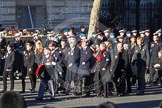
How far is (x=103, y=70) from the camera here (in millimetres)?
17906

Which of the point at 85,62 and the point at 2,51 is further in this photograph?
the point at 2,51

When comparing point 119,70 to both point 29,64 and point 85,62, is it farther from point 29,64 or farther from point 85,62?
point 29,64

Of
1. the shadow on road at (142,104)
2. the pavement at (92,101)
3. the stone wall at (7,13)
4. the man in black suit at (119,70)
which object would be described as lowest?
the shadow on road at (142,104)

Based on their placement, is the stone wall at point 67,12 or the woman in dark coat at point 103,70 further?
the stone wall at point 67,12

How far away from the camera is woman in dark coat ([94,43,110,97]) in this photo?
17.9 metres

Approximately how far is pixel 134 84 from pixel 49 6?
11.4 m

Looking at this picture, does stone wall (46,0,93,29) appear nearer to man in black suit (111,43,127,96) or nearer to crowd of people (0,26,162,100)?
crowd of people (0,26,162,100)

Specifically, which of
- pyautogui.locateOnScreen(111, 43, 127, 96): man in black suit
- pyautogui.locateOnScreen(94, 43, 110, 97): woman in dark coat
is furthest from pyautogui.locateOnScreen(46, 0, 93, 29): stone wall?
pyautogui.locateOnScreen(94, 43, 110, 97): woman in dark coat

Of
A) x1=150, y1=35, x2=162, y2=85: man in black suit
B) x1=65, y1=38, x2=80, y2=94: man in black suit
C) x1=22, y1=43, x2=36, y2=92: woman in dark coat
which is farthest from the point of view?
x1=150, y1=35, x2=162, y2=85: man in black suit

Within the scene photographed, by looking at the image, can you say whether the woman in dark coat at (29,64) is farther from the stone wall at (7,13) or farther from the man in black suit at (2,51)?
the stone wall at (7,13)

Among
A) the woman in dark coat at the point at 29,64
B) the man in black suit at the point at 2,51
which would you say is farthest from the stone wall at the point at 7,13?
the woman in dark coat at the point at 29,64

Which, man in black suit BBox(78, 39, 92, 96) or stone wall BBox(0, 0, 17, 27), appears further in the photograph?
stone wall BBox(0, 0, 17, 27)

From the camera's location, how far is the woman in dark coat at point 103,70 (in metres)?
17.9

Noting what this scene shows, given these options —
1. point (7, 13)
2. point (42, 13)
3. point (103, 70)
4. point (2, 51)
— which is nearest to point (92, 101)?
point (103, 70)
